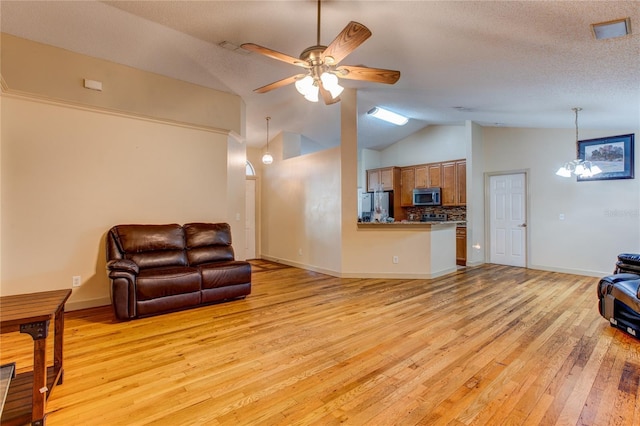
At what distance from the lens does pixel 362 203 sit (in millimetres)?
8461

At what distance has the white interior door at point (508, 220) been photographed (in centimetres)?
611

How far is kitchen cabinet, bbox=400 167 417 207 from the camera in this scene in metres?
7.69

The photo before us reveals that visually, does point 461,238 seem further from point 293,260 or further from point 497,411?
point 497,411

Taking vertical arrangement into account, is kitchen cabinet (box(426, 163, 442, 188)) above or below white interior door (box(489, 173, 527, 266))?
above

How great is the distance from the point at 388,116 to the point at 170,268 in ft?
16.3

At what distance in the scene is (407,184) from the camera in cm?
780

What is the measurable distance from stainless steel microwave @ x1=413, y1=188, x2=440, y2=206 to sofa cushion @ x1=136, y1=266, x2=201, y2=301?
550 centimetres

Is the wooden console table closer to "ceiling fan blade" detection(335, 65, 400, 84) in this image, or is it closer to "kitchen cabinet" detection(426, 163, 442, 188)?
"ceiling fan blade" detection(335, 65, 400, 84)

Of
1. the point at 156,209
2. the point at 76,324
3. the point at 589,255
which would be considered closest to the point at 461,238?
the point at 589,255

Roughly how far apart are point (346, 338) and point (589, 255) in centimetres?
520

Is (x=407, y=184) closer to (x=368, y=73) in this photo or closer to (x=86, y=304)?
(x=368, y=73)

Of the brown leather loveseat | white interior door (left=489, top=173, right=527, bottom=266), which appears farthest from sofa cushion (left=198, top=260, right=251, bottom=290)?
white interior door (left=489, top=173, right=527, bottom=266)

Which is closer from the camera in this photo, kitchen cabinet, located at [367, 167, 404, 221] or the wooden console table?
the wooden console table

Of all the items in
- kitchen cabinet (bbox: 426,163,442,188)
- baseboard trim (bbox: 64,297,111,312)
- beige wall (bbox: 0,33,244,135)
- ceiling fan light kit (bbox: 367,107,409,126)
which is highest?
ceiling fan light kit (bbox: 367,107,409,126)
